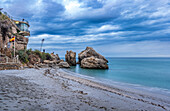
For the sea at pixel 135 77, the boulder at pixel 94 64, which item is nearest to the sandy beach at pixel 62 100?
the sea at pixel 135 77

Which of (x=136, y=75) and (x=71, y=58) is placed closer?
(x=136, y=75)

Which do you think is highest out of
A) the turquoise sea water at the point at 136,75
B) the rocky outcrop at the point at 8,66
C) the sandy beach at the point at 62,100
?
the rocky outcrop at the point at 8,66

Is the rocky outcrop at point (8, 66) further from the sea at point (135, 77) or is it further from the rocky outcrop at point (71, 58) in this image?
the rocky outcrop at point (71, 58)

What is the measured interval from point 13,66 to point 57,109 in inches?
802

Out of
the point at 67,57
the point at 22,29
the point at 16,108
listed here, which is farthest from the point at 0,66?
the point at 67,57

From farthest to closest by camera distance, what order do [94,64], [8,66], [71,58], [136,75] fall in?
[71,58]
[94,64]
[136,75]
[8,66]

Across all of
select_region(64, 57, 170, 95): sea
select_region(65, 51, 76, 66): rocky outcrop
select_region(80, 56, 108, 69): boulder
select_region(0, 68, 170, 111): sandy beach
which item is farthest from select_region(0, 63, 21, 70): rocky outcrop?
select_region(65, 51, 76, 66): rocky outcrop

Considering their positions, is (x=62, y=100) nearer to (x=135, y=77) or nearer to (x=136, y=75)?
(x=135, y=77)

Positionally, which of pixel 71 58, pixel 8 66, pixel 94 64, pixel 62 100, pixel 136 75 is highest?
pixel 71 58

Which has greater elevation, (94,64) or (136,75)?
(94,64)

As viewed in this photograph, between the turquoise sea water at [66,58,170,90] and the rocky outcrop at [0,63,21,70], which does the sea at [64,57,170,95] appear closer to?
the turquoise sea water at [66,58,170,90]

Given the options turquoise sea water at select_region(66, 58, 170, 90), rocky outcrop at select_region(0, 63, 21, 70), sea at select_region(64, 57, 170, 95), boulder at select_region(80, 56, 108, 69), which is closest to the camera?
sea at select_region(64, 57, 170, 95)

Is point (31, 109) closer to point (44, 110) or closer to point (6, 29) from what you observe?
point (44, 110)

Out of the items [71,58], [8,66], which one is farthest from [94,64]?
[8,66]
